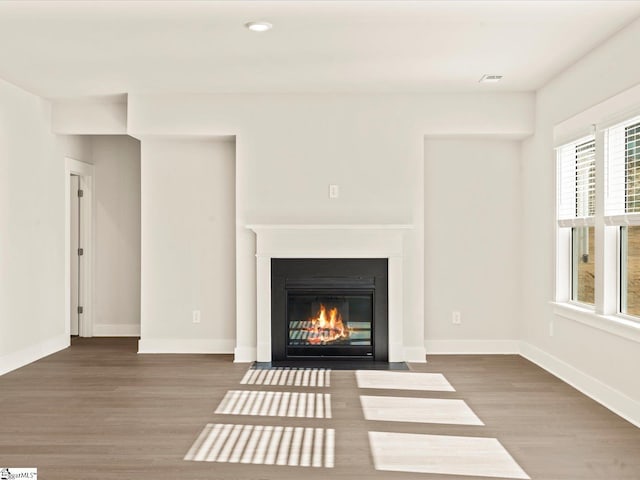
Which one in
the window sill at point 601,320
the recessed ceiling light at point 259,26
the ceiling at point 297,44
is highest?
the ceiling at point 297,44

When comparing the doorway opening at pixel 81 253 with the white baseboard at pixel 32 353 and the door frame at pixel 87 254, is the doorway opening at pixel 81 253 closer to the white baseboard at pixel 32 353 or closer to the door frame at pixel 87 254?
the door frame at pixel 87 254

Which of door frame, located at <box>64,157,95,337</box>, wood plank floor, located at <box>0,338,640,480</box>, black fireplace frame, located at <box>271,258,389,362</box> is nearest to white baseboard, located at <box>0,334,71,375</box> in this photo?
wood plank floor, located at <box>0,338,640,480</box>

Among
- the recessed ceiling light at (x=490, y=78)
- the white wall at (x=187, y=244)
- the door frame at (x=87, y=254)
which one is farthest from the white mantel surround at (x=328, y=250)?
the door frame at (x=87, y=254)

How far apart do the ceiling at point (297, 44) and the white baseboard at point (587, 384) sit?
232 cm

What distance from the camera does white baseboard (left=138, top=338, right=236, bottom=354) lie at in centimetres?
614

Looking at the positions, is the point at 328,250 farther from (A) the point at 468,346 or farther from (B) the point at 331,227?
(A) the point at 468,346

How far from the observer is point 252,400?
4.43 metres

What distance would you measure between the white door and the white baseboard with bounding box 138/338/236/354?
58.0 inches

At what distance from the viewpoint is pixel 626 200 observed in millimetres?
4145

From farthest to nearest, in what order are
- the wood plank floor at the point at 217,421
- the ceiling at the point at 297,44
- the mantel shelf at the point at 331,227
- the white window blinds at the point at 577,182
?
1. the mantel shelf at the point at 331,227
2. the white window blinds at the point at 577,182
3. the ceiling at the point at 297,44
4. the wood plank floor at the point at 217,421

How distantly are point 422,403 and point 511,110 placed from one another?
2903mm

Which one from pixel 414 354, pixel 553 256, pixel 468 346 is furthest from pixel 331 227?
pixel 553 256

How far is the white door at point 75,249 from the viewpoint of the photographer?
281 inches

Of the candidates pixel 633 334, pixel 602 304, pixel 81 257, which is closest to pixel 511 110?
pixel 602 304
